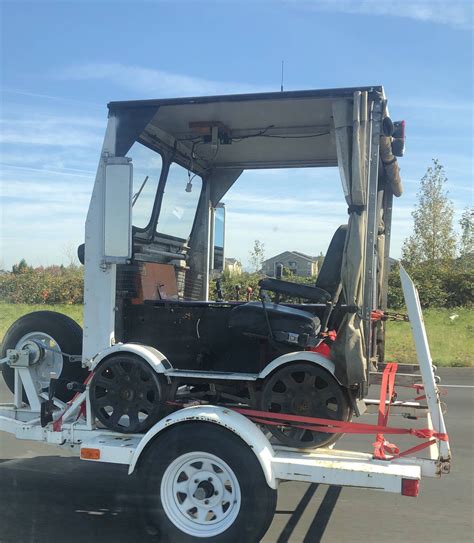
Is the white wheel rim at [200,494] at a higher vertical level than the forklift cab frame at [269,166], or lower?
lower

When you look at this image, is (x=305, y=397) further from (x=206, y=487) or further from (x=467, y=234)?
(x=467, y=234)

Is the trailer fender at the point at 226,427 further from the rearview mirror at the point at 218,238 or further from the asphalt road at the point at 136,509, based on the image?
the rearview mirror at the point at 218,238

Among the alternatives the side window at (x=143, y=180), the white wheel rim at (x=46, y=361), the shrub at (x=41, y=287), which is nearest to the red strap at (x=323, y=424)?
the white wheel rim at (x=46, y=361)

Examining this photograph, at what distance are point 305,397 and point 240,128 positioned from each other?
245 centimetres

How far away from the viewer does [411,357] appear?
1179 centimetres

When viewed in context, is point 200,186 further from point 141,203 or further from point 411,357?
point 411,357

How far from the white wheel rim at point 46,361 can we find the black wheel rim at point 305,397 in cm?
180

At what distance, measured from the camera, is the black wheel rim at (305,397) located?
3.74 m

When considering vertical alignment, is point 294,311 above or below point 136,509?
above

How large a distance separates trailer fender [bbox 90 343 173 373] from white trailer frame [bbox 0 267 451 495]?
0.08ft

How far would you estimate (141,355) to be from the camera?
388cm

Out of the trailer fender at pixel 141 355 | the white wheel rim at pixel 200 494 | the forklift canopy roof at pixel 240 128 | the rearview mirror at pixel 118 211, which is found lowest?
the white wheel rim at pixel 200 494

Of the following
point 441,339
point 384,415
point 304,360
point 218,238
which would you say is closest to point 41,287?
point 441,339

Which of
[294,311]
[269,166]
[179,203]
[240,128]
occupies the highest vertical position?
[240,128]
